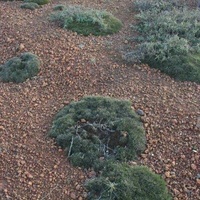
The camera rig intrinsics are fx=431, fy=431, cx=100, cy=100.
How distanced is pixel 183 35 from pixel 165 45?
64cm

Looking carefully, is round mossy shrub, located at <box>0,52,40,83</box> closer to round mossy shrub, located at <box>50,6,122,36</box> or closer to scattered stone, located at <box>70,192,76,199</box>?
round mossy shrub, located at <box>50,6,122,36</box>

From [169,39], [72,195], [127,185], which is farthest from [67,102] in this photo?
[169,39]

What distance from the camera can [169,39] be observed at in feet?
23.4

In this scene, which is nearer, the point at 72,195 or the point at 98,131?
the point at 72,195

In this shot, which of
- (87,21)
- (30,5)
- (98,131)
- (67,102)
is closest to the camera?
(98,131)

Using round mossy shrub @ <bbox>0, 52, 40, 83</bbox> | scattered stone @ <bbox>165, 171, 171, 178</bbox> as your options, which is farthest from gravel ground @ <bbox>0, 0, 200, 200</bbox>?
round mossy shrub @ <bbox>0, 52, 40, 83</bbox>

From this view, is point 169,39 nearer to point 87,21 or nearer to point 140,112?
point 87,21

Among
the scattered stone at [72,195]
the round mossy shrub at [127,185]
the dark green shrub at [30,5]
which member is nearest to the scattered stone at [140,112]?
the round mossy shrub at [127,185]

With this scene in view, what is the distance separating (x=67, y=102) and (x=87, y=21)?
7.32 feet

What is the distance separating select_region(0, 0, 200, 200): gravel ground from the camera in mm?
5031

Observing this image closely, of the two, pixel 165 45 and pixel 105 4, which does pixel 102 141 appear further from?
pixel 105 4

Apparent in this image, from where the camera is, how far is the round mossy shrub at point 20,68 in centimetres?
662

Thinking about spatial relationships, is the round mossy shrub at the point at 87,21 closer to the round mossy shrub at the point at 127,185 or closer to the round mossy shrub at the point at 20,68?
the round mossy shrub at the point at 20,68

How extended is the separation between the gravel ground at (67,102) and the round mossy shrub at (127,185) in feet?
0.45
